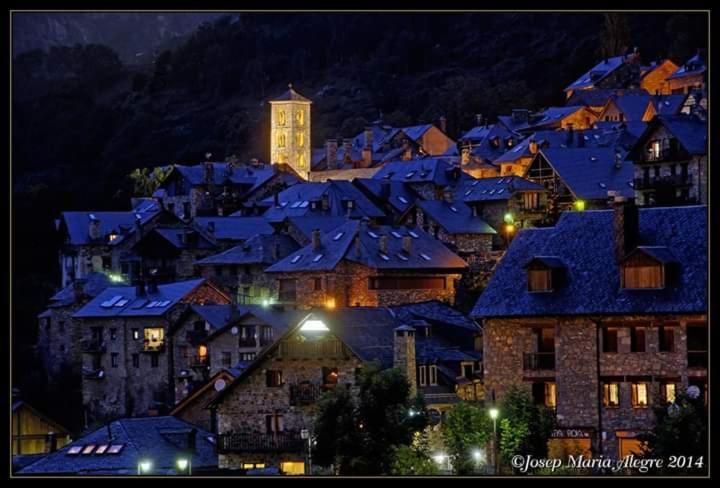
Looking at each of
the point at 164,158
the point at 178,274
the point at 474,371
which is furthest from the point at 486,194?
the point at 164,158

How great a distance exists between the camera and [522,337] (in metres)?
51.8

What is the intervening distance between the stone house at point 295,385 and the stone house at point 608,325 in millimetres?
4623

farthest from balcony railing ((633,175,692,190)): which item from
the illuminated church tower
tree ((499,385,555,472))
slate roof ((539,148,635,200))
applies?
the illuminated church tower

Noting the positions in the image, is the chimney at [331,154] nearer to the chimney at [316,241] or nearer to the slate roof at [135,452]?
the chimney at [316,241]

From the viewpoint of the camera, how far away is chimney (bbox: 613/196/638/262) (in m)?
51.8

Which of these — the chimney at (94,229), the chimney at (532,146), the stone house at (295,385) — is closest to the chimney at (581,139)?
the chimney at (532,146)

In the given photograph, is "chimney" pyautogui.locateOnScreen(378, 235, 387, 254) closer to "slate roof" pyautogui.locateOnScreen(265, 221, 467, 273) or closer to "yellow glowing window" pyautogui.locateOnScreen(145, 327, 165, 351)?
"slate roof" pyautogui.locateOnScreen(265, 221, 467, 273)

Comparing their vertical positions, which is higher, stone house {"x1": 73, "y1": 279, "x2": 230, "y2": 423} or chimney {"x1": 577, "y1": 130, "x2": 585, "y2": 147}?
chimney {"x1": 577, "y1": 130, "x2": 585, "y2": 147}

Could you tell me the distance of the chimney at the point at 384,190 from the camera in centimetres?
10119

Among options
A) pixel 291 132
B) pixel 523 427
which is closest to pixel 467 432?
pixel 523 427

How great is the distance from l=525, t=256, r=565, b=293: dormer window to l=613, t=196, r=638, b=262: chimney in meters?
1.67

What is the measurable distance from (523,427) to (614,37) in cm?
10801

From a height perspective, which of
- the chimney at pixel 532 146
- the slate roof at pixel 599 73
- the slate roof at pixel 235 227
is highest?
the slate roof at pixel 599 73

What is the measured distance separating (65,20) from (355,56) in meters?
42.0
